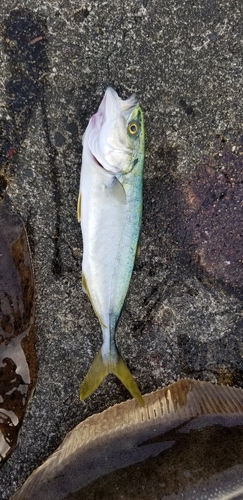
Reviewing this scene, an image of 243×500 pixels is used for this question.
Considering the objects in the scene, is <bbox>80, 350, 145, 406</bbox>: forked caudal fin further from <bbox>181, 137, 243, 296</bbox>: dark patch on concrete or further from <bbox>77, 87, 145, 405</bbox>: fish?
<bbox>181, 137, 243, 296</bbox>: dark patch on concrete

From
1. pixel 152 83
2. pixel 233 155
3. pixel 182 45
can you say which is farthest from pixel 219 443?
pixel 182 45

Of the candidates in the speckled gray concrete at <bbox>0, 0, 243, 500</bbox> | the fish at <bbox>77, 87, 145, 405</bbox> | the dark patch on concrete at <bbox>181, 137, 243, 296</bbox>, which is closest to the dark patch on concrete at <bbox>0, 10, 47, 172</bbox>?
the speckled gray concrete at <bbox>0, 0, 243, 500</bbox>

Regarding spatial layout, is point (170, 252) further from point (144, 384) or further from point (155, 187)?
point (144, 384)

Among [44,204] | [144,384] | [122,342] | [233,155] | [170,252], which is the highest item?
[233,155]

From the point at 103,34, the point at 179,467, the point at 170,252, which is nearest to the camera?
the point at 179,467

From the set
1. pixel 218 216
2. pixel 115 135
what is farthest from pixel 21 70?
pixel 218 216

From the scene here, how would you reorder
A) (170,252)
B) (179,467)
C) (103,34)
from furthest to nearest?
(170,252), (103,34), (179,467)
